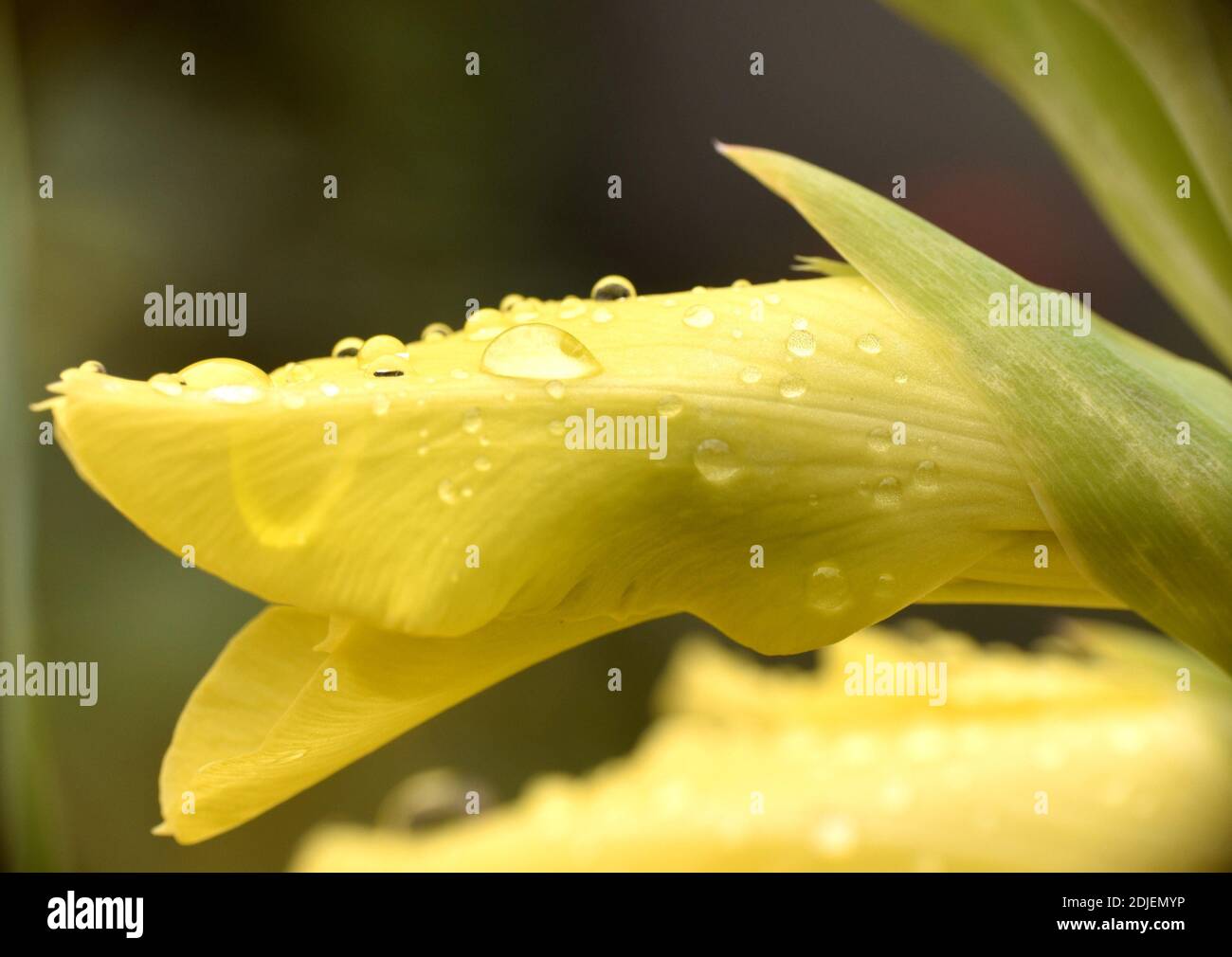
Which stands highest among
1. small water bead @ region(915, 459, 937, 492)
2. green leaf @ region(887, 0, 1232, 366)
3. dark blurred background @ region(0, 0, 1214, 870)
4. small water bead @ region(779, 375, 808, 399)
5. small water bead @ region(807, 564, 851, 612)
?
dark blurred background @ region(0, 0, 1214, 870)

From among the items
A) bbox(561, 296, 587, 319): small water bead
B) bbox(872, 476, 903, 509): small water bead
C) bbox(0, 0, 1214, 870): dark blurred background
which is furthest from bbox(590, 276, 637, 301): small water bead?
bbox(0, 0, 1214, 870): dark blurred background

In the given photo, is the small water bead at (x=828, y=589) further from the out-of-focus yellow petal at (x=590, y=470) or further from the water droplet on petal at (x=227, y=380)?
the water droplet on petal at (x=227, y=380)

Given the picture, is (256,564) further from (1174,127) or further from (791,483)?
(1174,127)

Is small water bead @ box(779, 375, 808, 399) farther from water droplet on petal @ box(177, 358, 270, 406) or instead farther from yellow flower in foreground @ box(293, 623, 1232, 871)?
yellow flower in foreground @ box(293, 623, 1232, 871)

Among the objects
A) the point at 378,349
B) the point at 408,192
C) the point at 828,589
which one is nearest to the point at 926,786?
the point at 828,589

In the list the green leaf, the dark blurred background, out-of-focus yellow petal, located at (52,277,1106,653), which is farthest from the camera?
the dark blurred background
